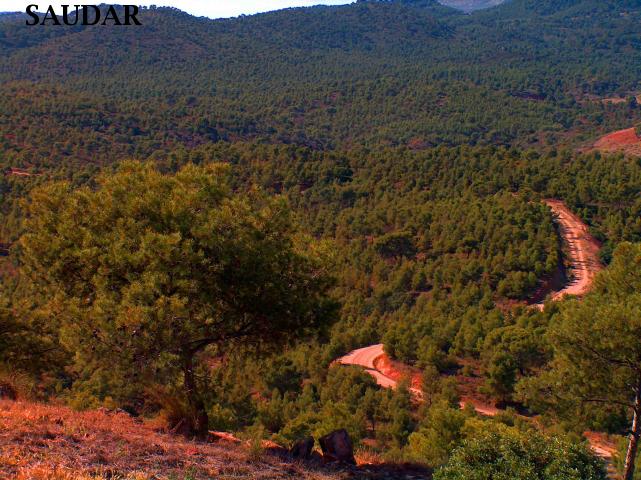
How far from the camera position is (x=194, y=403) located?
33.8 feet

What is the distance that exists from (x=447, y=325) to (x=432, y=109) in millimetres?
114976

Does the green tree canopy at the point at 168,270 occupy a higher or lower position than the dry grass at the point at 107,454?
higher

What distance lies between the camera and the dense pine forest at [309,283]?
920 centimetres

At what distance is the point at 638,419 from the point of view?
10.5 m

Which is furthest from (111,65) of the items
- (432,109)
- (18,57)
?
(432,109)

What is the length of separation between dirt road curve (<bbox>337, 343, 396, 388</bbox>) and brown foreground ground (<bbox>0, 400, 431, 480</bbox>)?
19.6m

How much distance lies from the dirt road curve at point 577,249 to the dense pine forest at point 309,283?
750mm

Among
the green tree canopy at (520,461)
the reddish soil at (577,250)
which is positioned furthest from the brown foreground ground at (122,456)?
the reddish soil at (577,250)

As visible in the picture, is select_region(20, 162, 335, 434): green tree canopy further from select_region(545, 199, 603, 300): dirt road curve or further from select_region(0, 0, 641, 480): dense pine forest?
select_region(545, 199, 603, 300): dirt road curve

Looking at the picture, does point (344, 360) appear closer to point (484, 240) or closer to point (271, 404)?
point (271, 404)

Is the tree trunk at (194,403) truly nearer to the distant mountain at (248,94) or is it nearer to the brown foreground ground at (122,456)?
the brown foreground ground at (122,456)

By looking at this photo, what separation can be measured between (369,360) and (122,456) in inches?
Answer: 991

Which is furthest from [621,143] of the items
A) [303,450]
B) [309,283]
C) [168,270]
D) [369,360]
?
[168,270]

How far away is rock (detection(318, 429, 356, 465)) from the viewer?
10000mm
